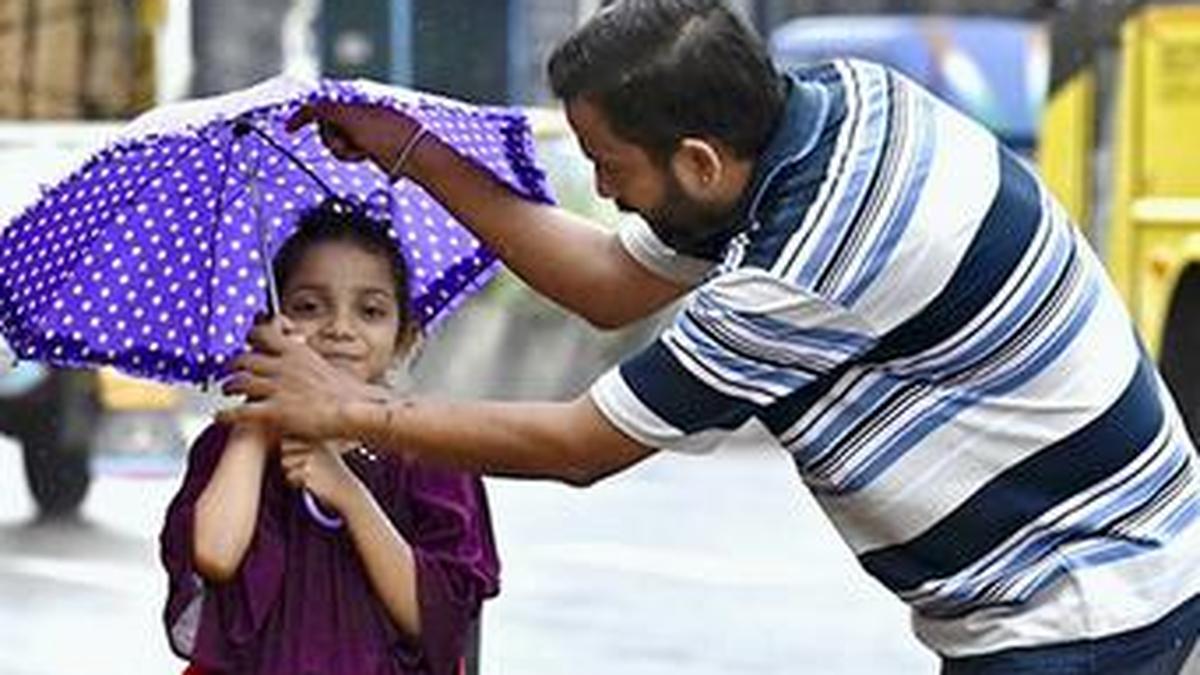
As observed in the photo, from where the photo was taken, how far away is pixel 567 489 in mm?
12656

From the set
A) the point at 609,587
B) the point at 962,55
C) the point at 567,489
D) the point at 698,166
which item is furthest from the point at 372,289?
the point at 962,55

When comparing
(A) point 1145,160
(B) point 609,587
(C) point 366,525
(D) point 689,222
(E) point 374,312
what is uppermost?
(D) point 689,222

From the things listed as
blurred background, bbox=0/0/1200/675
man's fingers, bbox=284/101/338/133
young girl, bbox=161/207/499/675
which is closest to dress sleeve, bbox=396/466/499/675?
young girl, bbox=161/207/499/675

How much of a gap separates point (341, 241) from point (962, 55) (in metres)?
15.5

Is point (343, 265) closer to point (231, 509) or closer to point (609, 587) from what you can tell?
point (231, 509)

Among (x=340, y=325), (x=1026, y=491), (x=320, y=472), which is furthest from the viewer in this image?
(x=340, y=325)

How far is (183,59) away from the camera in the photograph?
53.8 ft

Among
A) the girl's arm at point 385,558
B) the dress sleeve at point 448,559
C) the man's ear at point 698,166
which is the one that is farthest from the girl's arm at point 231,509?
the man's ear at point 698,166

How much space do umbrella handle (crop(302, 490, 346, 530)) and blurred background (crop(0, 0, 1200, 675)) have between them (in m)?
4.43

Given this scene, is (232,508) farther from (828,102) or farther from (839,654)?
(839,654)

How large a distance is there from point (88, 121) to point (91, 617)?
3659 millimetres

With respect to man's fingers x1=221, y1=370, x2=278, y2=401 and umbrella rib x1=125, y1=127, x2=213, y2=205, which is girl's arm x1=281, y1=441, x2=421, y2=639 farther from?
umbrella rib x1=125, y1=127, x2=213, y2=205

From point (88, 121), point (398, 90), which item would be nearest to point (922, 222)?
point (398, 90)

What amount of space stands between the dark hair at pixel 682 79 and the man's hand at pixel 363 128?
18.5 inches
